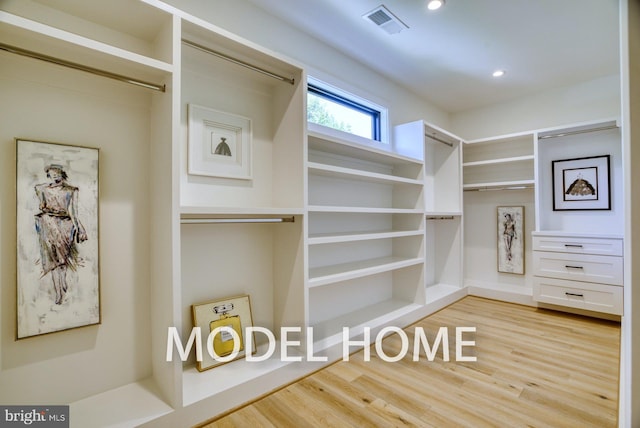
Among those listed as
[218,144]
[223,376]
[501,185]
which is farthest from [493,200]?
[223,376]

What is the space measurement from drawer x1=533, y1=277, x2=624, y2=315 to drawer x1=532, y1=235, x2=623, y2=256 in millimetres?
331

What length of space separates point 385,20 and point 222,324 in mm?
2505

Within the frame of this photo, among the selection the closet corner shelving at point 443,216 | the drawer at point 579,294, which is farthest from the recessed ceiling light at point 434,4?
the drawer at point 579,294

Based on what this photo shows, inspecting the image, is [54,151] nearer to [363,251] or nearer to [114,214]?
[114,214]

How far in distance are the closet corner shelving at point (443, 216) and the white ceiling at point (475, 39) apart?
2.67 feet

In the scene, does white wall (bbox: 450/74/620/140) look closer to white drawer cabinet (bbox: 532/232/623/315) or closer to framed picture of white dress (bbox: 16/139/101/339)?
white drawer cabinet (bbox: 532/232/623/315)

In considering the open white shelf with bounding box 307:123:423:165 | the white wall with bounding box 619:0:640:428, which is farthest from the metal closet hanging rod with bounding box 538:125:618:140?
the white wall with bounding box 619:0:640:428

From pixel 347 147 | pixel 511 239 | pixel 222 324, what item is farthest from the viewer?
pixel 511 239

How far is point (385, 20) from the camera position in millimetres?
2387

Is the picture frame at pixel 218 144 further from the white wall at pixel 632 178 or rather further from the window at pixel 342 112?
the white wall at pixel 632 178

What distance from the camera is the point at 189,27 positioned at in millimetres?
1676

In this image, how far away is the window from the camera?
9.24 ft

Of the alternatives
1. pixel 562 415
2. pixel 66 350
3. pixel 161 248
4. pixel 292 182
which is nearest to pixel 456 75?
pixel 292 182

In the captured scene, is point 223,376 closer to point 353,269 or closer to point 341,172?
point 353,269
